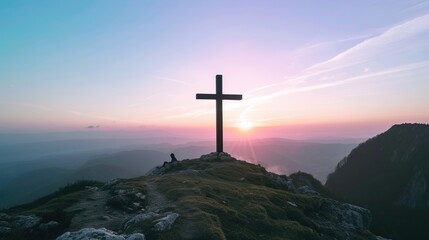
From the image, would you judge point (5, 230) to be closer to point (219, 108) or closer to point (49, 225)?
point (49, 225)

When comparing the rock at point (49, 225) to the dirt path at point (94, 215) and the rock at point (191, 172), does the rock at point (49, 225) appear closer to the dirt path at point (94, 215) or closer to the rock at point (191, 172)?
the dirt path at point (94, 215)

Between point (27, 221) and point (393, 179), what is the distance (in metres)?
118

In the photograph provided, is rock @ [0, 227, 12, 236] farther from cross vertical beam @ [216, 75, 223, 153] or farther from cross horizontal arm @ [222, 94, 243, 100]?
cross horizontal arm @ [222, 94, 243, 100]

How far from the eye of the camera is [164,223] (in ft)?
50.8

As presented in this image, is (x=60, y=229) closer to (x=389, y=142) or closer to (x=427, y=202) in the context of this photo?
(x=427, y=202)

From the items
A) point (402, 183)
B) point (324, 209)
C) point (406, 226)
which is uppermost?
point (324, 209)

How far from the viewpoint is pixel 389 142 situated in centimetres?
12394

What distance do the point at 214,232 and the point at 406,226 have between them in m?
92.9

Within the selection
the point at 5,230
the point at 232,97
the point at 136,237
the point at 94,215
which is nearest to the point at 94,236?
the point at 136,237

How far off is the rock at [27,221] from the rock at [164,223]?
20.6 feet

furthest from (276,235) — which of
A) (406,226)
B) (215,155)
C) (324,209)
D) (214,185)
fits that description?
(406,226)

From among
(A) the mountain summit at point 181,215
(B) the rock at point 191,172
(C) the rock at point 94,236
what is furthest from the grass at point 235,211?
(C) the rock at point 94,236

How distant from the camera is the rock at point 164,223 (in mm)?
15100

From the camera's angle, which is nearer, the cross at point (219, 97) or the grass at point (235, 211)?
the grass at point (235, 211)
